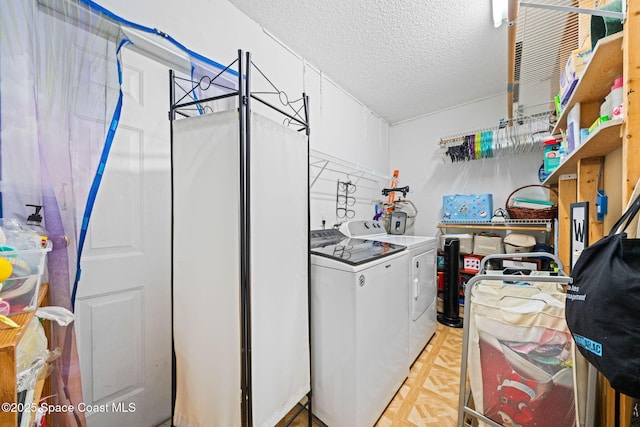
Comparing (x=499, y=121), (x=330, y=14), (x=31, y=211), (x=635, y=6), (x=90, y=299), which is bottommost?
(x=90, y=299)

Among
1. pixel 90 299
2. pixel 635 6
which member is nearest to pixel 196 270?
pixel 90 299

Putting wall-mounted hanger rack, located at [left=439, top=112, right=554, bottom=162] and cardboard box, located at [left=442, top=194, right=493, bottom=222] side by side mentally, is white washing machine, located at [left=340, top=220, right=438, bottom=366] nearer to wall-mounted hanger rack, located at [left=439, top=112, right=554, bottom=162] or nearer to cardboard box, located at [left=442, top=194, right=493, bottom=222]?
cardboard box, located at [left=442, top=194, right=493, bottom=222]

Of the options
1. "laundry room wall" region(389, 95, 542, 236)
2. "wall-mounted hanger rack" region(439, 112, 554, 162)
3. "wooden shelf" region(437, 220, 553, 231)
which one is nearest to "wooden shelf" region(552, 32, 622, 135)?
"wall-mounted hanger rack" region(439, 112, 554, 162)

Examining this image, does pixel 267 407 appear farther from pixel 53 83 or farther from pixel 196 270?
pixel 53 83

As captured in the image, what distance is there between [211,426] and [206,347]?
0.36 meters

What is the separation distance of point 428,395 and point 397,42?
2866mm

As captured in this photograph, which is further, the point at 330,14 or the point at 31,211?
the point at 330,14

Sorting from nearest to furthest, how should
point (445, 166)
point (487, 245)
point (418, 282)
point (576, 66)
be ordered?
point (576, 66), point (418, 282), point (487, 245), point (445, 166)

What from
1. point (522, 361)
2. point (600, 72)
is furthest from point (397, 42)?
point (522, 361)

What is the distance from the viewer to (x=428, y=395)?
5.55 ft

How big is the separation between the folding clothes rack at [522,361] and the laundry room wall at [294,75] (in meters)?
1.34

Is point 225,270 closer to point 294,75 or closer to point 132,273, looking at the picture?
point 132,273

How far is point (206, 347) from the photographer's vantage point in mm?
1074

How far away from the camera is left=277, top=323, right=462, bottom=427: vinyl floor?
149 centimetres
